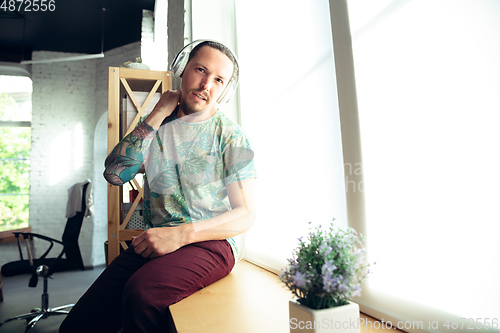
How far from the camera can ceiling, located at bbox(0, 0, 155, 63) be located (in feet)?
15.4

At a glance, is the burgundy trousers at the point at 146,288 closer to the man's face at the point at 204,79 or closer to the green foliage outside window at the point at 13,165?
the man's face at the point at 204,79

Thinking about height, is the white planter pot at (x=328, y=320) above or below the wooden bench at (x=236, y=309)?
above

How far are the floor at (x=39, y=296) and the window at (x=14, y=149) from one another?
5.19 feet

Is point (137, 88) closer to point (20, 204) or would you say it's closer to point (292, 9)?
point (292, 9)

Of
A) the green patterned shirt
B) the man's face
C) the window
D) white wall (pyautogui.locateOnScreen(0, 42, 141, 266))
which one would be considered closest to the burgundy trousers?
the green patterned shirt

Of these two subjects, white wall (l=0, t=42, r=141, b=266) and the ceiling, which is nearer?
the ceiling

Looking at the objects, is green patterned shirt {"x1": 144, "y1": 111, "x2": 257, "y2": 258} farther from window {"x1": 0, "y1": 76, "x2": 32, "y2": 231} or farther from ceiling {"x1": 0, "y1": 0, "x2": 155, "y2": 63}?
window {"x1": 0, "y1": 76, "x2": 32, "y2": 231}

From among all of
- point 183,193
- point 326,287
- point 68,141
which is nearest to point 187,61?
point 183,193

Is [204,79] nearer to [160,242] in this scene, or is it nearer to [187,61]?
[187,61]

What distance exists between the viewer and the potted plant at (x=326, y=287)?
55 centimetres

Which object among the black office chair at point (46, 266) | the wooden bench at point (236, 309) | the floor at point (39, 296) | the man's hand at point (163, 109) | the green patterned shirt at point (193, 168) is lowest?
the floor at point (39, 296)

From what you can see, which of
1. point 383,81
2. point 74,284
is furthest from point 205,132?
point 74,284

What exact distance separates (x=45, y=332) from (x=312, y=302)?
3089 millimetres

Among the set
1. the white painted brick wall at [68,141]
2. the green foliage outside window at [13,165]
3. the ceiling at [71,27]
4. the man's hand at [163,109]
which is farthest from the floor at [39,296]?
the ceiling at [71,27]
